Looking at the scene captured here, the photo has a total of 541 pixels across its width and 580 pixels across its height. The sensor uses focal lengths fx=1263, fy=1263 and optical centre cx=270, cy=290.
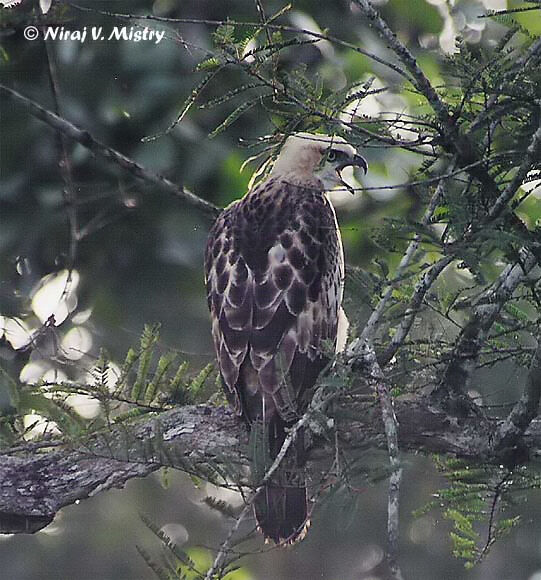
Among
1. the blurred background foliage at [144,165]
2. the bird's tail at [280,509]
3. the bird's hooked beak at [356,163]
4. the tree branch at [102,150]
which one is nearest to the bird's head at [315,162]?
the bird's hooked beak at [356,163]

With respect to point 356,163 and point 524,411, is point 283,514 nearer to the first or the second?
point 524,411

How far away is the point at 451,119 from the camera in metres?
3.31

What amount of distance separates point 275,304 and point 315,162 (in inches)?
45.9

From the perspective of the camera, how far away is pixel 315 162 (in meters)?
5.79

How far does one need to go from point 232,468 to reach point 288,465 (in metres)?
0.57

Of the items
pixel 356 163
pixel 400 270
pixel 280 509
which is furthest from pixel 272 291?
pixel 400 270

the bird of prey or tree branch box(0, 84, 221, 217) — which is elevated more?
tree branch box(0, 84, 221, 217)

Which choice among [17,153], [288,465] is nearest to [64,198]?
[17,153]

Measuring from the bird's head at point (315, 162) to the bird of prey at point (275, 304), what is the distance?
29 cm

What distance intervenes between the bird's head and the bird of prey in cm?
29

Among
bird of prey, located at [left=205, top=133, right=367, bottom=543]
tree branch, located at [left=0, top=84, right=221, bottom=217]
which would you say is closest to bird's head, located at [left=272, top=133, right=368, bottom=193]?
bird of prey, located at [left=205, top=133, right=367, bottom=543]

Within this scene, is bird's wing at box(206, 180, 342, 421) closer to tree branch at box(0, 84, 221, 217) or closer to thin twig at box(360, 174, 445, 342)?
tree branch at box(0, 84, 221, 217)

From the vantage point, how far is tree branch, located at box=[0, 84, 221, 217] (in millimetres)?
5109

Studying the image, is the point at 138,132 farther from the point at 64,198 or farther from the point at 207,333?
the point at 207,333
